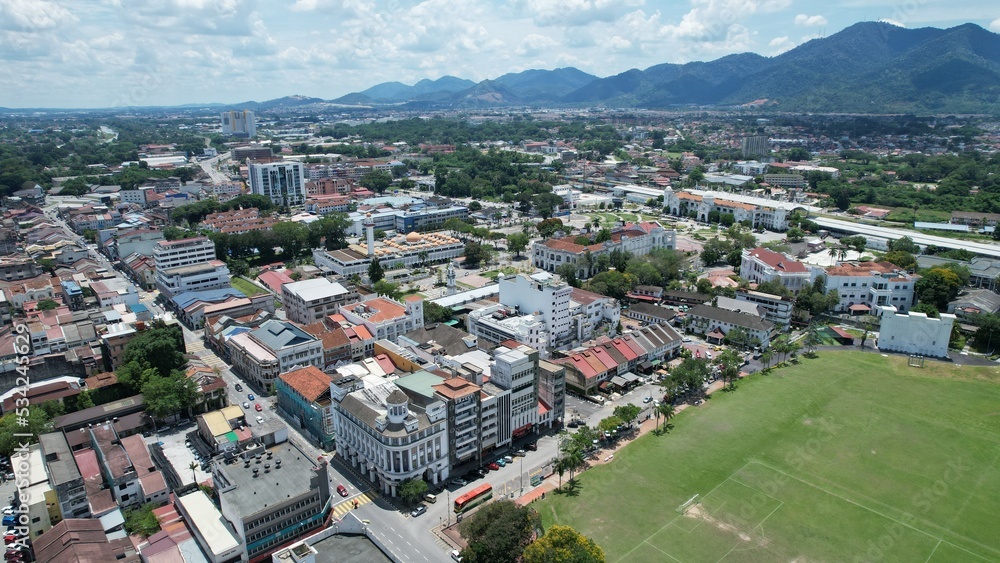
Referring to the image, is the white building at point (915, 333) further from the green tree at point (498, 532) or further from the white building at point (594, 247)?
the green tree at point (498, 532)

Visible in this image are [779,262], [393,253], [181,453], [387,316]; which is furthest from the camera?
[393,253]

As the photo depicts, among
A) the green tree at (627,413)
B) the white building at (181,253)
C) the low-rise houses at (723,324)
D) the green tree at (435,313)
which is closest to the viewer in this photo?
the green tree at (627,413)

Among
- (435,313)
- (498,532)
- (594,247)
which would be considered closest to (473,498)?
A: (498,532)

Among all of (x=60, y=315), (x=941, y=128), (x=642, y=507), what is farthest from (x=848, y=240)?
(x=941, y=128)

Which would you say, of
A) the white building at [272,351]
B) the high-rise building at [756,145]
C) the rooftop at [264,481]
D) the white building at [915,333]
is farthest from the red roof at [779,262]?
the high-rise building at [756,145]

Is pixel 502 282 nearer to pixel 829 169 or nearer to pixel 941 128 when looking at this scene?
pixel 829 169

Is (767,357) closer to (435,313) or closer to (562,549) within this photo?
(435,313)

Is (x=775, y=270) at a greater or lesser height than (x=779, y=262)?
lesser

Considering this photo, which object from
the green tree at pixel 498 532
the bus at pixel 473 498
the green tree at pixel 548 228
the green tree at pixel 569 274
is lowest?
the bus at pixel 473 498
